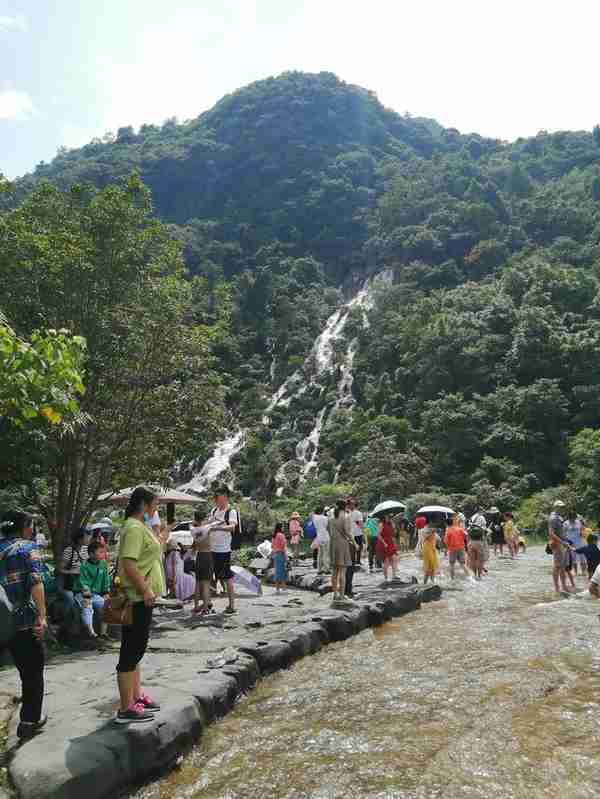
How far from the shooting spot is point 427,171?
89688mm

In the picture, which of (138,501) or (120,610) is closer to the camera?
(120,610)

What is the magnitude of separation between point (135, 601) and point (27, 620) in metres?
0.75

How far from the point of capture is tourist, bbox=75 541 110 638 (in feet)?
23.7

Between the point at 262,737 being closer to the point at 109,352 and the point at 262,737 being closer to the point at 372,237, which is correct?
the point at 109,352

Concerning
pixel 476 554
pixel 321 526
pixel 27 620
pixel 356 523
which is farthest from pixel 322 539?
pixel 27 620

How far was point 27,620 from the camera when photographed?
4.32 m

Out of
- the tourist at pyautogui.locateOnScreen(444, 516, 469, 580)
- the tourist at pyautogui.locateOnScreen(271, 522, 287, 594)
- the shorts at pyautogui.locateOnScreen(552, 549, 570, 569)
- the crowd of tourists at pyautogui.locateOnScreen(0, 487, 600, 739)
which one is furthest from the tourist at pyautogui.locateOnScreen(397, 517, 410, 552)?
the shorts at pyautogui.locateOnScreen(552, 549, 570, 569)

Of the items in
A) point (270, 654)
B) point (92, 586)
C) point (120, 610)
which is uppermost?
point (120, 610)

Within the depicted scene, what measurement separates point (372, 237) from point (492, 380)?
4616 cm

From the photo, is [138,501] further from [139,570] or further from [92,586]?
[92,586]

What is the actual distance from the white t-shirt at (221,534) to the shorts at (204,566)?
129mm

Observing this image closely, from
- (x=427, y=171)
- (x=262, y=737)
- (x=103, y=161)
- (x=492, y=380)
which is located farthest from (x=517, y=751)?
(x=103, y=161)

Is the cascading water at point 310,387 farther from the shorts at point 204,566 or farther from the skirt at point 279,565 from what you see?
the shorts at point 204,566

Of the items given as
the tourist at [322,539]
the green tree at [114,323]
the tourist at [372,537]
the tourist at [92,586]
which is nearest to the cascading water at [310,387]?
the tourist at [372,537]
